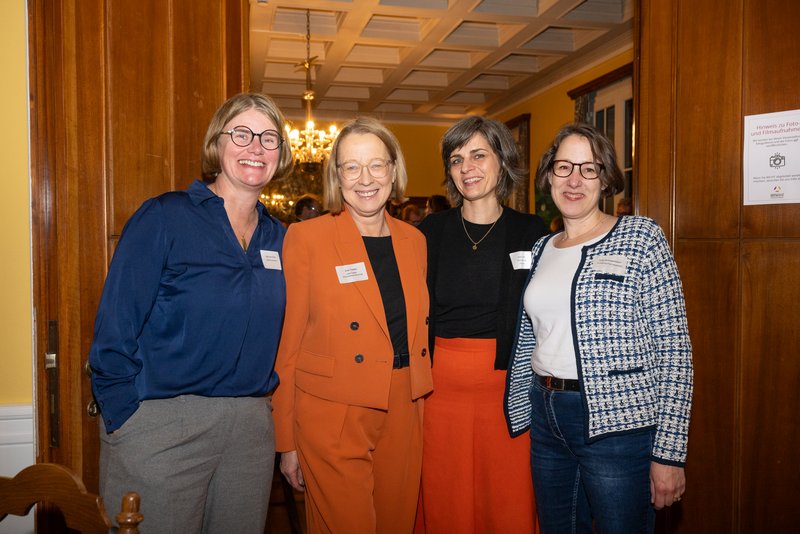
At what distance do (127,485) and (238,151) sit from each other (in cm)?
103

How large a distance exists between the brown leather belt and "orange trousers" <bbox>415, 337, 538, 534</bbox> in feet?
0.79

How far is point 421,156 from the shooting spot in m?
11.8

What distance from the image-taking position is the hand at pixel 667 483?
74.2 inches

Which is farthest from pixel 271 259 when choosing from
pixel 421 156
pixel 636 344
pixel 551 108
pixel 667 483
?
pixel 421 156

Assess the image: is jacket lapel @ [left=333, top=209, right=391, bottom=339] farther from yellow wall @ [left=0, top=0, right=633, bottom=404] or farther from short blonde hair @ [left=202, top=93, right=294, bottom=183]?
yellow wall @ [left=0, top=0, right=633, bottom=404]

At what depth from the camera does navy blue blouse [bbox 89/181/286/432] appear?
64.3 inches

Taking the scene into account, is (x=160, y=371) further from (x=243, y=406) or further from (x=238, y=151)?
(x=238, y=151)

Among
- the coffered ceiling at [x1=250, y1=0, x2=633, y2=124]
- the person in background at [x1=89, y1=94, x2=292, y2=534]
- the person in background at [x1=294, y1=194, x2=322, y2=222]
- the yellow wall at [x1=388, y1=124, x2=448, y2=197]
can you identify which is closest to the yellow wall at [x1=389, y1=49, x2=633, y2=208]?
the yellow wall at [x1=388, y1=124, x2=448, y2=197]

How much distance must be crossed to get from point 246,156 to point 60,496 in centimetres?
110

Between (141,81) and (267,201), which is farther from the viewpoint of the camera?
(267,201)

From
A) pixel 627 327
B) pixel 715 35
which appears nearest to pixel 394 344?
pixel 627 327

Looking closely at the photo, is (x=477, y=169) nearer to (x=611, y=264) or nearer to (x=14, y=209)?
(x=611, y=264)

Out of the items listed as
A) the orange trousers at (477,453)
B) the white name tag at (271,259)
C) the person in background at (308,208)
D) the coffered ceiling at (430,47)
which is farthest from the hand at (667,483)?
the coffered ceiling at (430,47)

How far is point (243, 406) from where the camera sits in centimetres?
179
